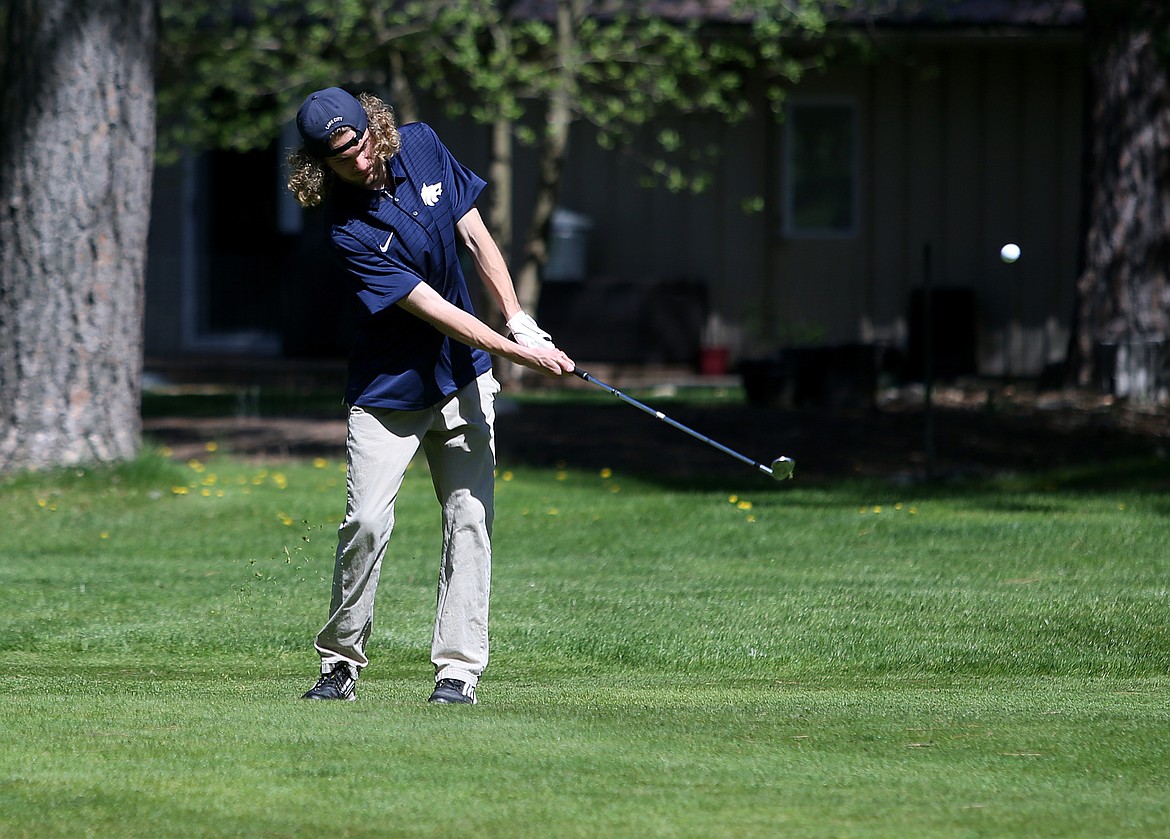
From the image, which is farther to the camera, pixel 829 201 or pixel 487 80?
pixel 829 201

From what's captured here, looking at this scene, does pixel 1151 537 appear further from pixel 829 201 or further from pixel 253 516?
pixel 829 201

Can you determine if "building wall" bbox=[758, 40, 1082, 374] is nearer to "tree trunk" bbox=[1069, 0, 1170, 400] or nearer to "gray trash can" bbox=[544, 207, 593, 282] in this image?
"gray trash can" bbox=[544, 207, 593, 282]

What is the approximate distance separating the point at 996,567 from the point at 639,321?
10.1 m

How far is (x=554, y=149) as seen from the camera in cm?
1611

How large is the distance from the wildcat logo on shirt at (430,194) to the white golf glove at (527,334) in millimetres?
427

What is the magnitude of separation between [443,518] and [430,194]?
999 mm

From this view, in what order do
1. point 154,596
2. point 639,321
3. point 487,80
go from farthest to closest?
point 639,321
point 487,80
point 154,596

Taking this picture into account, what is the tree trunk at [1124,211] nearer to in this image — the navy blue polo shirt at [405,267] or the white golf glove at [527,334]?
the white golf glove at [527,334]

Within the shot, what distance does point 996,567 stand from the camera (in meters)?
7.95

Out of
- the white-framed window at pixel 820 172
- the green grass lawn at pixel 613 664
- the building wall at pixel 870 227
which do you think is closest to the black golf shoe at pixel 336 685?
the green grass lawn at pixel 613 664

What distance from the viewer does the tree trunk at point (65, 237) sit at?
33.8ft

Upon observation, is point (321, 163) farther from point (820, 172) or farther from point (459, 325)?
point (820, 172)

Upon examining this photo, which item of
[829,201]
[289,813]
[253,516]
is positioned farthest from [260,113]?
[289,813]

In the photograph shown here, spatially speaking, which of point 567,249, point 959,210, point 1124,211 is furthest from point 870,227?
point 1124,211
